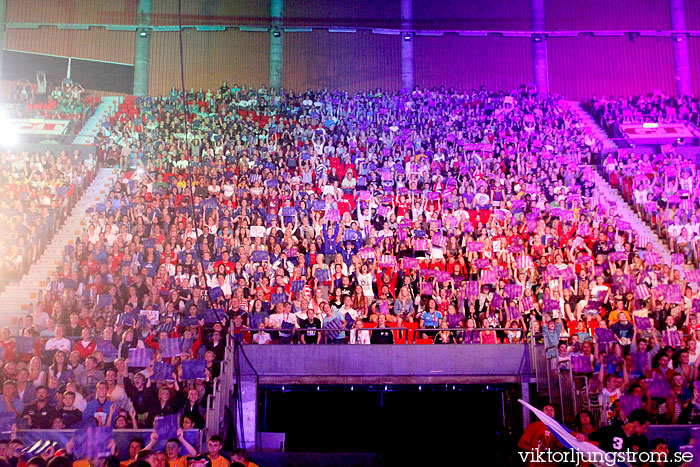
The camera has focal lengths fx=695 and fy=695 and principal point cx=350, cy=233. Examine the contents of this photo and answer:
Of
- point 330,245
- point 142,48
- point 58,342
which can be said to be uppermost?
point 142,48

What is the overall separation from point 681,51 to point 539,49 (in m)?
5.87

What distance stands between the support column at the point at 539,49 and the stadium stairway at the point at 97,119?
15.9m

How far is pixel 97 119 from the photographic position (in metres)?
22.3

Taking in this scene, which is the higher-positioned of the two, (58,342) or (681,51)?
(681,51)

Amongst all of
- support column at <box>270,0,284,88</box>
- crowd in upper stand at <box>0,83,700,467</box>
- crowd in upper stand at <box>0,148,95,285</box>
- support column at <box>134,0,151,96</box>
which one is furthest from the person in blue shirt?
support column at <box>134,0,151,96</box>

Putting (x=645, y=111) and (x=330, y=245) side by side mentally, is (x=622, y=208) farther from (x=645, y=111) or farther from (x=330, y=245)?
(x=330, y=245)

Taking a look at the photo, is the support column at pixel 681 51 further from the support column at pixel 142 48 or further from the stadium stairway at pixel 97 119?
the stadium stairway at pixel 97 119

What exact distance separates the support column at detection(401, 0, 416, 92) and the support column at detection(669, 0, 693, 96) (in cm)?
1068

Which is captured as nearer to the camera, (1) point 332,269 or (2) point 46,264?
(1) point 332,269

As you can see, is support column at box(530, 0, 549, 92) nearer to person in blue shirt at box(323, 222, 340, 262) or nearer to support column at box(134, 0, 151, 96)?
support column at box(134, 0, 151, 96)

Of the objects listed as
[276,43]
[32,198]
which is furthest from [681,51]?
[32,198]

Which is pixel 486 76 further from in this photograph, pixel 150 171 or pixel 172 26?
pixel 150 171

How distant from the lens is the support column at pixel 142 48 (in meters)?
26.5

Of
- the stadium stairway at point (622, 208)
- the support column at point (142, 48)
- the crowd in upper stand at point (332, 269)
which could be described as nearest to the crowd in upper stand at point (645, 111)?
the stadium stairway at point (622, 208)
